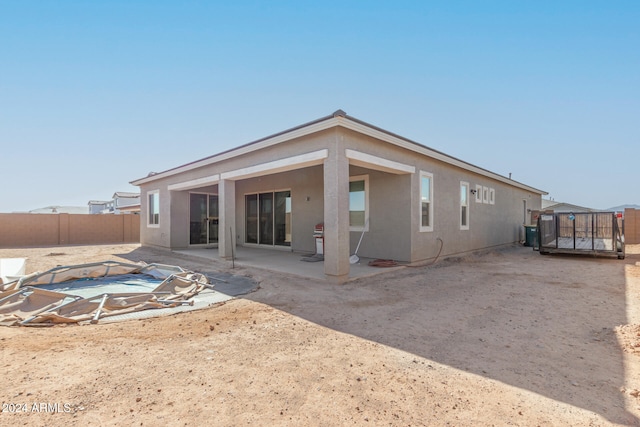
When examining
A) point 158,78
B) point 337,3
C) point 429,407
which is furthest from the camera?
point 158,78

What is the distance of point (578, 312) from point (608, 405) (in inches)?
115

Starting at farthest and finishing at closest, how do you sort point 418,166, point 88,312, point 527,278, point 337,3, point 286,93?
1. point 286,93
2. point 337,3
3. point 418,166
4. point 527,278
5. point 88,312

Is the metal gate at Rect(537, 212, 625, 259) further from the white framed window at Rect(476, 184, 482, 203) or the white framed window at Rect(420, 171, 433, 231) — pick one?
the white framed window at Rect(420, 171, 433, 231)

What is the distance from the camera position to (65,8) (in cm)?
749

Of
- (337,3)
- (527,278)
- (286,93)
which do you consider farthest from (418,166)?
(286,93)

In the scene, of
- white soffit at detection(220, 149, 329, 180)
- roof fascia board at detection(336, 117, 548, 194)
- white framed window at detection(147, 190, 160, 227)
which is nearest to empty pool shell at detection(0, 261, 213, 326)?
white soffit at detection(220, 149, 329, 180)

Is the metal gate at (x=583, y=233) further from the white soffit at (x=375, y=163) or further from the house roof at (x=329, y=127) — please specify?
the white soffit at (x=375, y=163)

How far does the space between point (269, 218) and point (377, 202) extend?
16.4 ft

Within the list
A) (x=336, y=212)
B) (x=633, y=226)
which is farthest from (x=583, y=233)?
(x=336, y=212)

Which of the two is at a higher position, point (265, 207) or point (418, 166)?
point (418, 166)

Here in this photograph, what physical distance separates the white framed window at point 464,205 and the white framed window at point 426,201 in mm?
2282

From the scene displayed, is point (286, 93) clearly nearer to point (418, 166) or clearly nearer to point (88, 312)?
point (418, 166)

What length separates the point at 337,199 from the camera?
6.07 m

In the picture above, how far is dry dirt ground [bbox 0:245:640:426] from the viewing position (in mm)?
2037
